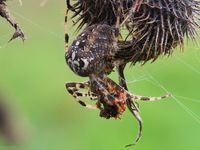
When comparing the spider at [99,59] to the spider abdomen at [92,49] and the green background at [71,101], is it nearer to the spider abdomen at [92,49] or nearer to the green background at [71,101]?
the spider abdomen at [92,49]

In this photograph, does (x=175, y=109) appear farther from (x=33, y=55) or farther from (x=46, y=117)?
(x=33, y=55)

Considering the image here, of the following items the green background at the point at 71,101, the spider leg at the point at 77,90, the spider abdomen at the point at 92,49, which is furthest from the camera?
the green background at the point at 71,101

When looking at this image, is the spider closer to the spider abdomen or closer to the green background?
the spider abdomen

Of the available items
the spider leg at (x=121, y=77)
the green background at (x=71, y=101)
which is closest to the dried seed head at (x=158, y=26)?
the spider leg at (x=121, y=77)

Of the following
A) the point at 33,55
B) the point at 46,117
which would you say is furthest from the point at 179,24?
the point at 33,55

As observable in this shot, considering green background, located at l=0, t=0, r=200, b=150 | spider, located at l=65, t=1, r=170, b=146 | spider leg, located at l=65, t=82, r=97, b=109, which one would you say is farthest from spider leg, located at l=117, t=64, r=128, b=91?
green background, located at l=0, t=0, r=200, b=150

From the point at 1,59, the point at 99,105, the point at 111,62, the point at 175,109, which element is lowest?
the point at 175,109
